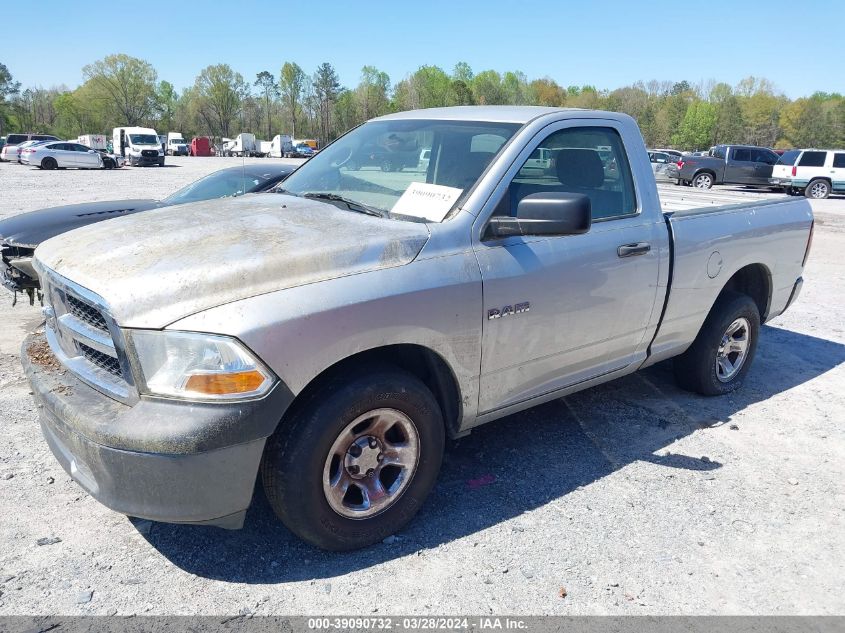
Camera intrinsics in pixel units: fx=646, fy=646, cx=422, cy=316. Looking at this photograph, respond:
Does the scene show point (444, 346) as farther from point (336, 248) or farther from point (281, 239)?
point (281, 239)

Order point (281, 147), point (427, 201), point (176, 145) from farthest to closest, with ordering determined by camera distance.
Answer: point (176, 145), point (281, 147), point (427, 201)

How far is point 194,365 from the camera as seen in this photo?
238 cm

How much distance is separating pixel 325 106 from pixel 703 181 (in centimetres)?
7997

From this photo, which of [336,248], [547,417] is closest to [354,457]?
[336,248]

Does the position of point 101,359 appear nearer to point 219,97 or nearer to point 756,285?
point 756,285

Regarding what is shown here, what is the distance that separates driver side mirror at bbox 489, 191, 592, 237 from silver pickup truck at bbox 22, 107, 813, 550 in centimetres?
1

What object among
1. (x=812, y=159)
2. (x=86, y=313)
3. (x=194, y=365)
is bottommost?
(x=194, y=365)

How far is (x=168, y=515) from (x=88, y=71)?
117140 millimetres

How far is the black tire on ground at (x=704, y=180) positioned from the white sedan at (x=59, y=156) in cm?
3257

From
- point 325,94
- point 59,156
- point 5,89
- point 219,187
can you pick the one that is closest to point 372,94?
point 325,94

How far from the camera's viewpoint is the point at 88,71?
100500 mm

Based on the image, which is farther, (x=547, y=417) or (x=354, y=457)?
(x=547, y=417)

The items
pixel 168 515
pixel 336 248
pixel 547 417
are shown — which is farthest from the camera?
pixel 547 417

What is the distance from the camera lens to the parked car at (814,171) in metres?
23.5
